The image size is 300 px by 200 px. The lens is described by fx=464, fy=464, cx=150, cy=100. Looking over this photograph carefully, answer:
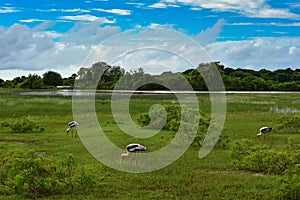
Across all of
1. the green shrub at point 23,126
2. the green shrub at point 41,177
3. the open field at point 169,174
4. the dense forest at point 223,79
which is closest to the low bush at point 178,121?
the open field at point 169,174

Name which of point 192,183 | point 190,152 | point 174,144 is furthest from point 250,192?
point 174,144

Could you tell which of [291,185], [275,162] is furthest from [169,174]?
[291,185]

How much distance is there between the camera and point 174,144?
50.9 ft

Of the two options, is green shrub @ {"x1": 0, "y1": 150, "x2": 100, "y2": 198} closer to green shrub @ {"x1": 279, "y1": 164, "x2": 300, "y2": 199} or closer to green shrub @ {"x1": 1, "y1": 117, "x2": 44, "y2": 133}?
green shrub @ {"x1": 279, "y1": 164, "x2": 300, "y2": 199}

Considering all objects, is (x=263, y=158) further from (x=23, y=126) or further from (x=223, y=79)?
(x=223, y=79)

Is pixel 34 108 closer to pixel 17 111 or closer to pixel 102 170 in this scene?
pixel 17 111

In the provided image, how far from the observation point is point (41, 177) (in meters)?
9.34

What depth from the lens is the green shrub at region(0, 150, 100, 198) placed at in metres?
9.16

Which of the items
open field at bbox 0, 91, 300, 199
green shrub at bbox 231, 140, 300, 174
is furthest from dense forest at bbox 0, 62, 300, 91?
green shrub at bbox 231, 140, 300, 174

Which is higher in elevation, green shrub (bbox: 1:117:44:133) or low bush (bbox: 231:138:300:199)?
green shrub (bbox: 1:117:44:133)

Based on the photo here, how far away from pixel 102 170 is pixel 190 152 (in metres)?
3.70

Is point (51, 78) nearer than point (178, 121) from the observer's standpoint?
→ No

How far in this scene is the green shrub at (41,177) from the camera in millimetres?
9164

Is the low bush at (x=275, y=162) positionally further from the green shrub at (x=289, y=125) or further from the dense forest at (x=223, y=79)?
the dense forest at (x=223, y=79)
